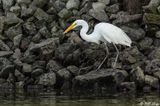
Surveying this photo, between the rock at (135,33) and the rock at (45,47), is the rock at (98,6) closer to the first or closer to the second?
the rock at (135,33)

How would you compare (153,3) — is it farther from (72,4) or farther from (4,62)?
(4,62)

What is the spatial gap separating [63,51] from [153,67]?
13.8 ft

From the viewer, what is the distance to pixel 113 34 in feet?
77.5

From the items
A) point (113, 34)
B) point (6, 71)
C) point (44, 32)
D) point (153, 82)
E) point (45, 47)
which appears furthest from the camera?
point (44, 32)

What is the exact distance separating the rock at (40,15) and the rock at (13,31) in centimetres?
118

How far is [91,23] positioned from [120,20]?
176 centimetres

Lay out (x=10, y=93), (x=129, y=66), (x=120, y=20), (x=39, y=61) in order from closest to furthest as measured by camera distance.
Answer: (x=10, y=93) → (x=129, y=66) → (x=39, y=61) → (x=120, y=20)

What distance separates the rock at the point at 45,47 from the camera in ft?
78.8

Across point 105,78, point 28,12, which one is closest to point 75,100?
point 105,78

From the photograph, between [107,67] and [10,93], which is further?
[107,67]

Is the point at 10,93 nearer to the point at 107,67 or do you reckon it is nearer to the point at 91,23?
the point at 107,67

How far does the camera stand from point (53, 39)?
81.9ft

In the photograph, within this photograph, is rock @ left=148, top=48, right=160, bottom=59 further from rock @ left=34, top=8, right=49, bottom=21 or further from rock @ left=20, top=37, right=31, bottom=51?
rock @ left=34, top=8, right=49, bottom=21

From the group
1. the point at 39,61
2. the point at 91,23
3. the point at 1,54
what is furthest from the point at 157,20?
the point at 1,54
